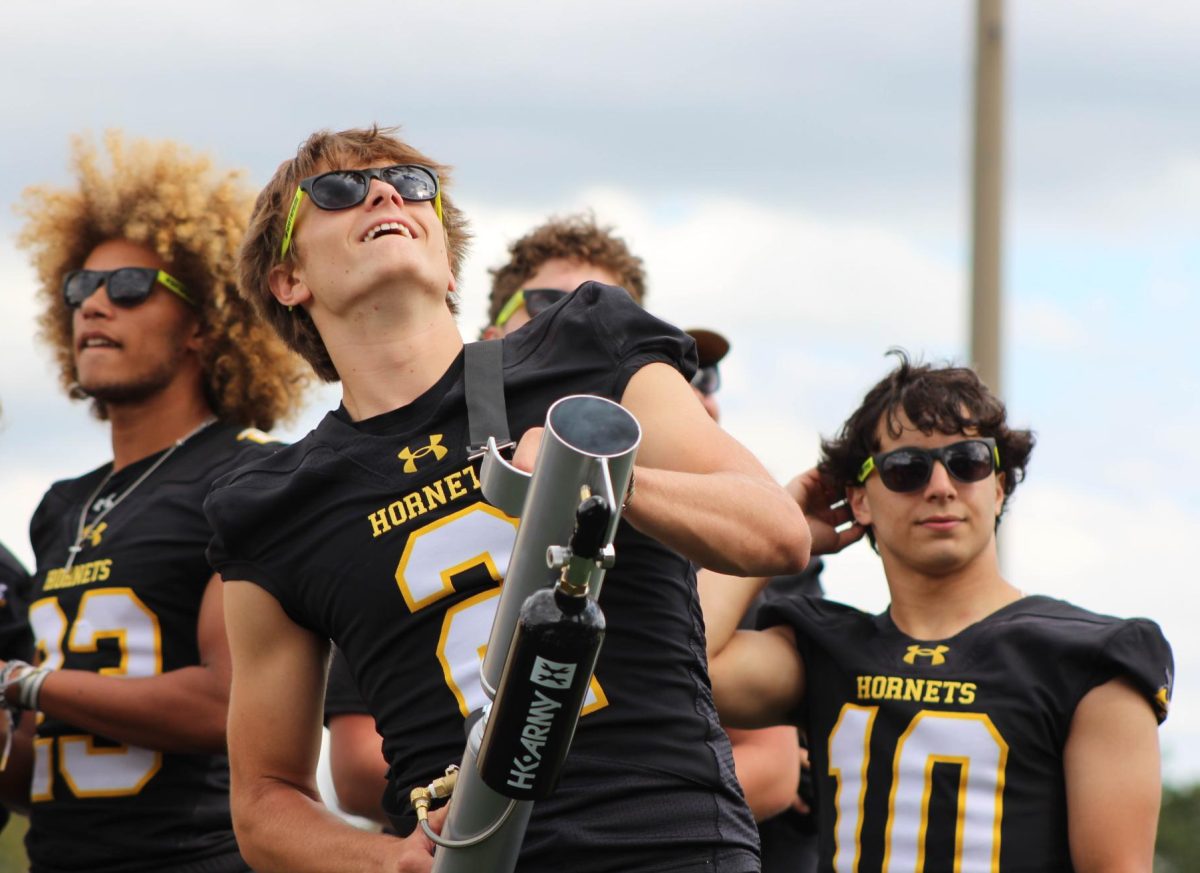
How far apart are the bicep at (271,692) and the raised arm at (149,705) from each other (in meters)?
1.19

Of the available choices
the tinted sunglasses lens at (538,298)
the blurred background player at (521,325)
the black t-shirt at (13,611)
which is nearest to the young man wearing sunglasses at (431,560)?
the blurred background player at (521,325)

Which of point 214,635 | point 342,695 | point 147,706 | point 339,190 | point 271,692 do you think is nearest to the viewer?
point 271,692

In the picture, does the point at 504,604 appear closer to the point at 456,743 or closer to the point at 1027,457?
the point at 456,743

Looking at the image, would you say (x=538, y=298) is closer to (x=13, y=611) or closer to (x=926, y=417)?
(x=926, y=417)

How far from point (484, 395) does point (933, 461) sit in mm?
1886

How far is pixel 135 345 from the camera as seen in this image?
210 inches

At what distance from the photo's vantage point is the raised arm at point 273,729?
337 cm

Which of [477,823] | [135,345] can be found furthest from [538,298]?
[477,823]

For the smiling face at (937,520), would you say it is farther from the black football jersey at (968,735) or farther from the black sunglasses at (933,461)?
the black football jersey at (968,735)

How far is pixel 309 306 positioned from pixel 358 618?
31.5 inches

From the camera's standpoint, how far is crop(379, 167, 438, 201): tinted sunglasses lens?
→ 11.8 ft

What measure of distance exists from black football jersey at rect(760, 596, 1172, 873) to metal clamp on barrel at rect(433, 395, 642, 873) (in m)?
2.09

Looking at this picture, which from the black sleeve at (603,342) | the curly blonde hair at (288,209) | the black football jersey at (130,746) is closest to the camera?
the black sleeve at (603,342)

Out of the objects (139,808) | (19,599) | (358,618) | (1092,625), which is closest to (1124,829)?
(1092,625)
